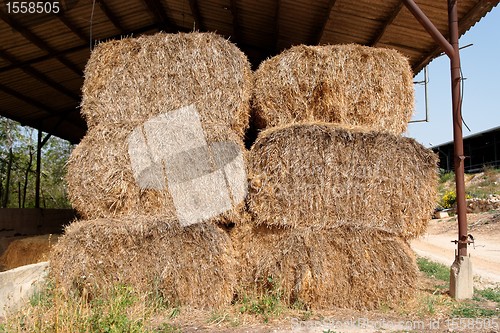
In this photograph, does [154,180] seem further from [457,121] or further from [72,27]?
[72,27]

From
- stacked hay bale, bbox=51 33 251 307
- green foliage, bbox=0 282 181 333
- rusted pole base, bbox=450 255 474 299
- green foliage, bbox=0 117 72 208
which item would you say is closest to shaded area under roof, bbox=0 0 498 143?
stacked hay bale, bbox=51 33 251 307

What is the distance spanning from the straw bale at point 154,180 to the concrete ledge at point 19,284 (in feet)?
3.30

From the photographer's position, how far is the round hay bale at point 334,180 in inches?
222

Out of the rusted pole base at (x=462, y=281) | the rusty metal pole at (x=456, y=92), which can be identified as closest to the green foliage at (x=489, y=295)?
the rusted pole base at (x=462, y=281)

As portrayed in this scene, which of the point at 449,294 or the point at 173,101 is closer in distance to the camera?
the point at 173,101

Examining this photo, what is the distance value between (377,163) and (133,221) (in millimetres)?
3042

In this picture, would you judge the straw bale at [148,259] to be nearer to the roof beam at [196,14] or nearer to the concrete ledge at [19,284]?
the concrete ledge at [19,284]

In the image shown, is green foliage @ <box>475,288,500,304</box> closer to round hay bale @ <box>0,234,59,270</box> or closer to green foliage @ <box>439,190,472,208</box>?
round hay bale @ <box>0,234,59,270</box>

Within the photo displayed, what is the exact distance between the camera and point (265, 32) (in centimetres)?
941

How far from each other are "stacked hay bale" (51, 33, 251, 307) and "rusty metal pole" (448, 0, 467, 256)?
297 cm

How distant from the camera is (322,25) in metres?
8.22

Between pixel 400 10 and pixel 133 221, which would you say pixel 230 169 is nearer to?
pixel 133 221

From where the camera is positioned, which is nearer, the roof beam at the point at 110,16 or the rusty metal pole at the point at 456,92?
the rusty metal pole at the point at 456,92

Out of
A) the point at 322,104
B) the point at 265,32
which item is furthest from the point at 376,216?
the point at 265,32
